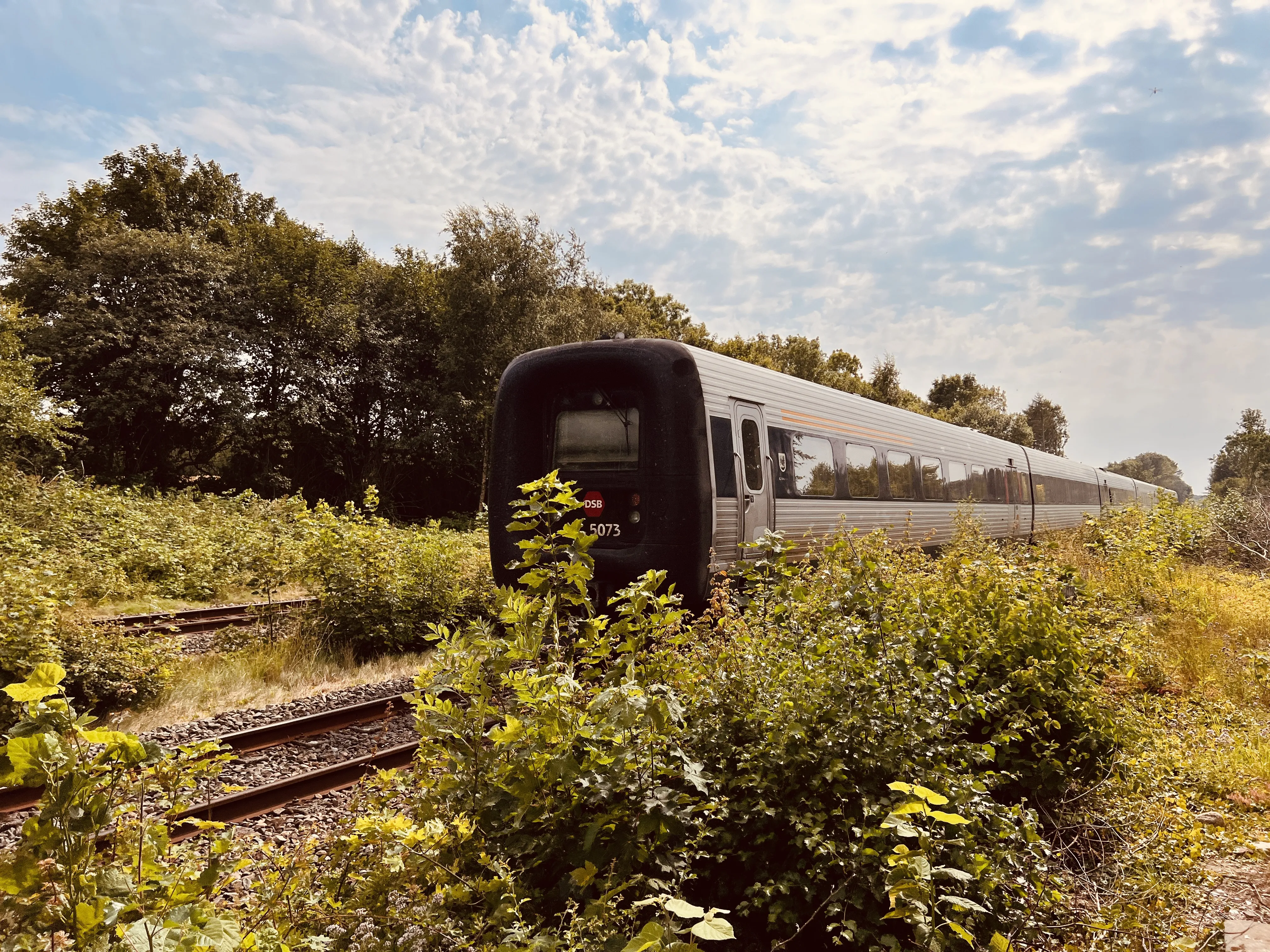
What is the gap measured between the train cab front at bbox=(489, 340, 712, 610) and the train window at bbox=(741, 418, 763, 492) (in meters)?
0.96

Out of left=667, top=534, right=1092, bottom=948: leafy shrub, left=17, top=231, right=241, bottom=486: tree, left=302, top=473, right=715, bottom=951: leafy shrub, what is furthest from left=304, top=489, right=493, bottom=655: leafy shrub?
left=17, top=231, right=241, bottom=486: tree

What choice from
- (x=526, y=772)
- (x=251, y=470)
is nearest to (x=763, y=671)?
(x=526, y=772)

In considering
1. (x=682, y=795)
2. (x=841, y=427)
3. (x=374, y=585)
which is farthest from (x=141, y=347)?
(x=682, y=795)

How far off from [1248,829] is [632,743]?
10.8 feet

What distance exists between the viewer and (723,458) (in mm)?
7328

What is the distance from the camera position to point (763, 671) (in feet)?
10.9

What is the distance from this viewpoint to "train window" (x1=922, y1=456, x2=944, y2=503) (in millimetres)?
12461

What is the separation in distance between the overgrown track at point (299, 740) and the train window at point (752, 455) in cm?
416

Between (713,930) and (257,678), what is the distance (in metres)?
7.26

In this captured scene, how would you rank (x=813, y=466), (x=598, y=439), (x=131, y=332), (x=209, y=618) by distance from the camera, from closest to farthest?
1. (x=598, y=439)
2. (x=813, y=466)
3. (x=209, y=618)
4. (x=131, y=332)

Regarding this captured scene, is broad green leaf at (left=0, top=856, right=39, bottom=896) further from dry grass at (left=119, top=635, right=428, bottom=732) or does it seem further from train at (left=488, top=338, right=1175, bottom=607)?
dry grass at (left=119, top=635, right=428, bottom=732)

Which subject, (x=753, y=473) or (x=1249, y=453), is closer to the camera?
(x=753, y=473)

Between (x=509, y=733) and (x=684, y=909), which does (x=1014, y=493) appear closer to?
Result: (x=509, y=733)

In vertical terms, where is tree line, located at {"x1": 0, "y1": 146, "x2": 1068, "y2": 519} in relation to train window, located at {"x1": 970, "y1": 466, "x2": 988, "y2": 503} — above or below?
above
